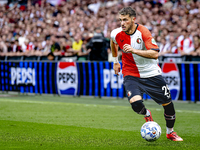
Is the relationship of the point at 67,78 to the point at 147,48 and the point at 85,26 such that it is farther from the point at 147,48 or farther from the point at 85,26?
the point at 147,48

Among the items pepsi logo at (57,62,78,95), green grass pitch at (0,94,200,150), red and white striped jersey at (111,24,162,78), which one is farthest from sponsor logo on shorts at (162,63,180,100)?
red and white striped jersey at (111,24,162,78)

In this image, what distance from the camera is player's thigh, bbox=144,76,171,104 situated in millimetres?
5809

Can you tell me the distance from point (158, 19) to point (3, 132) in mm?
12466

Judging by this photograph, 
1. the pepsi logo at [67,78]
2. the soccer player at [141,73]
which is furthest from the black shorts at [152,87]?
the pepsi logo at [67,78]

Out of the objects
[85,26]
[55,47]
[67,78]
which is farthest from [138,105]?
[85,26]

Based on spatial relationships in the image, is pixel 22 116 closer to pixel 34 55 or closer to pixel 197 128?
pixel 197 128

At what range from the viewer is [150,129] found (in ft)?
17.9

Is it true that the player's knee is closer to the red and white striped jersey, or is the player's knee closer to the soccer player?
the soccer player

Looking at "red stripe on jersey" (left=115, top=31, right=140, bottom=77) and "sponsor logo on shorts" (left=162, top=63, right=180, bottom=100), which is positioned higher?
"red stripe on jersey" (left=115, top=31, right=140, bottom=77)

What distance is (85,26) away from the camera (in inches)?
752

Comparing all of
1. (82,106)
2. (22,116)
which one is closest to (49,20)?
(82,106)

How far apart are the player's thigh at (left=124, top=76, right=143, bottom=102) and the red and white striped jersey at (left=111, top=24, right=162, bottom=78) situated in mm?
96

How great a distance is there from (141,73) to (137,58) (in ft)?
0.92

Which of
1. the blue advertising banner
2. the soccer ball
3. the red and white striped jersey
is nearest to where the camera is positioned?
the soccer ball
